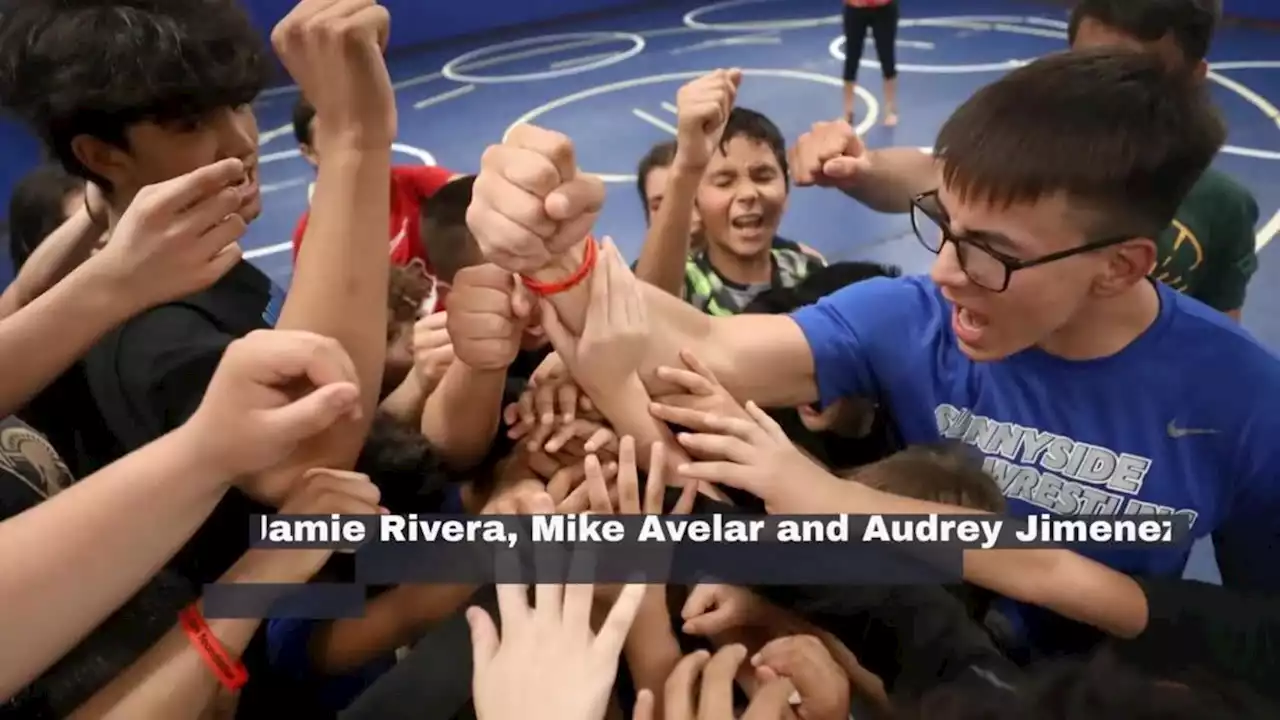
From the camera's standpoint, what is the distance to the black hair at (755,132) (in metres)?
2.55

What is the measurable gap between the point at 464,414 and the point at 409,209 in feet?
4.63

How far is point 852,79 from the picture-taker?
241 inches

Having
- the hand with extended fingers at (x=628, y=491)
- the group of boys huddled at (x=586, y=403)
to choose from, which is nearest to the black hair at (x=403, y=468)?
the group of boys huddled at (x=586, y=403)

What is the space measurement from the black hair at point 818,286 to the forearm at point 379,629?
923 millimetres

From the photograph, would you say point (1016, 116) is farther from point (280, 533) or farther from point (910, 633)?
point (280, 533)

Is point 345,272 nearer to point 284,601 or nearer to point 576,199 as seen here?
point 576,199

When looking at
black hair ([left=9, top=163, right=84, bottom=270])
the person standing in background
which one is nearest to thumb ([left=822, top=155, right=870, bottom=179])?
black hair ([left=9, top=163, right=84, bottom=270])

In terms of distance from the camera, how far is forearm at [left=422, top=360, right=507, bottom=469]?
4.43 feet

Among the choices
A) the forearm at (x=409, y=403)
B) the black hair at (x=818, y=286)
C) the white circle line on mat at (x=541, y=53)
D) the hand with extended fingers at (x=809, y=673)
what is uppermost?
the forearm at (x=409, y=403)

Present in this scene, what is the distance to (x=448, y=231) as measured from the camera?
2.40m

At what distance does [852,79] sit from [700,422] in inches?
213

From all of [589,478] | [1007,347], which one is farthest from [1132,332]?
[589,478]

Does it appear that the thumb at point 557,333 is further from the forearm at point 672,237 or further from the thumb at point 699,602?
the forearm at point 672,237

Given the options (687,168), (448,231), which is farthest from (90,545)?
(448,231)
